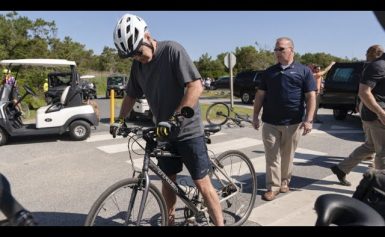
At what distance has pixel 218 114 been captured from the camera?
11.1 metres

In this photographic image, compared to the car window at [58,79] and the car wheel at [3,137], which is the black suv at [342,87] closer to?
the car wheel at [3,137]

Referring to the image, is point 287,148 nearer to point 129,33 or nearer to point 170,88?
point 170,88

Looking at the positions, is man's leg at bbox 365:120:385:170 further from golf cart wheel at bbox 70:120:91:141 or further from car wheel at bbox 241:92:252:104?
car wheel at bbox 241:92:252:104

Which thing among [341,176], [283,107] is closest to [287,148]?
[283,107]

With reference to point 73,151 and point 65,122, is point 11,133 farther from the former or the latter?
point 73,151

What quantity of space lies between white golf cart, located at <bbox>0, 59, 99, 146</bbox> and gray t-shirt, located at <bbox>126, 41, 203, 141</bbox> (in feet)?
18.7

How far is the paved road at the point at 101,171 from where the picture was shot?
161 inches

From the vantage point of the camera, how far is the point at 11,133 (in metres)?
7.82

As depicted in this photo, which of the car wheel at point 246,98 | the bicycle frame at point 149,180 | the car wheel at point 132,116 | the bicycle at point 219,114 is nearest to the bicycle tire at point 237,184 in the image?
the bicycle frame at point 149,180

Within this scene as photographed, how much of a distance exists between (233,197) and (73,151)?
4.44 meters

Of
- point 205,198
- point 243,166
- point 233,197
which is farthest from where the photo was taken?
point 243,166

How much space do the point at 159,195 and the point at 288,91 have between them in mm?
2246

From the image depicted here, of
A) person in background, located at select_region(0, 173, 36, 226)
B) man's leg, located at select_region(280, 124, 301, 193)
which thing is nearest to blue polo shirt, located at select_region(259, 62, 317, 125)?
man's leg, located at select_region(280, 124, 301, 193)
